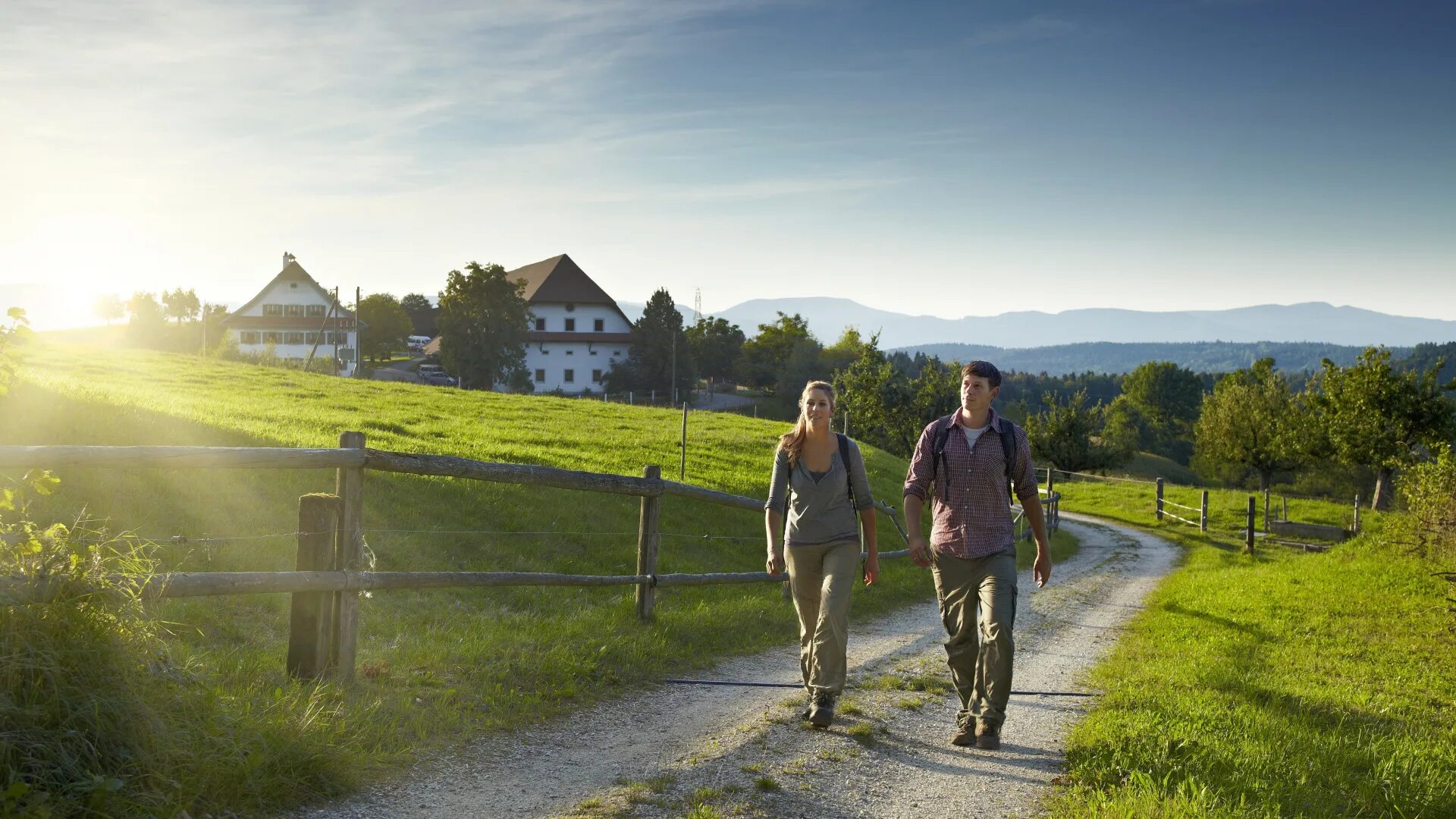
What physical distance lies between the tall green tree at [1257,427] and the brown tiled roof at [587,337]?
42.0m

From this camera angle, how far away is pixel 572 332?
7712cm

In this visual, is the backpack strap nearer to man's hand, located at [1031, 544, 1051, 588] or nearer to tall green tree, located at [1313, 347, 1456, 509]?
man's hand, located at [1031, 544, 1051, 588]

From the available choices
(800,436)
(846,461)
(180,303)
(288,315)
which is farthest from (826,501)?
(180,303)

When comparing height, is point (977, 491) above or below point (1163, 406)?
below

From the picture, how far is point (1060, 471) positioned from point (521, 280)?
114 feet

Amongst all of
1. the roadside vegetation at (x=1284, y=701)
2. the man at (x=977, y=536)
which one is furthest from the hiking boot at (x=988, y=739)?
the roadside vegetation at (x=1284, y=701)

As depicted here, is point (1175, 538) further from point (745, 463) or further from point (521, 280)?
point (521, 280)

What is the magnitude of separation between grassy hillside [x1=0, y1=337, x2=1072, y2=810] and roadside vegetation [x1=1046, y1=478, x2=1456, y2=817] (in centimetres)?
284

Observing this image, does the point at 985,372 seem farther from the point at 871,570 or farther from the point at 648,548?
the point at 648,548

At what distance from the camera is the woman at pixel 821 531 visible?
6039 mm

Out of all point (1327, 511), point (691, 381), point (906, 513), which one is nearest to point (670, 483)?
point (906, 513)

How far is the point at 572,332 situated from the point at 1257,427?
158 ft

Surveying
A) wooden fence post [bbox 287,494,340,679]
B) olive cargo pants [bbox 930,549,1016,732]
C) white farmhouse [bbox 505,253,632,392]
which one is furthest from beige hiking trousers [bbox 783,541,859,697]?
white farmhouse [bbox 505,253,632,392]

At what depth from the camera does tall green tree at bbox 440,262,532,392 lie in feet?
198
